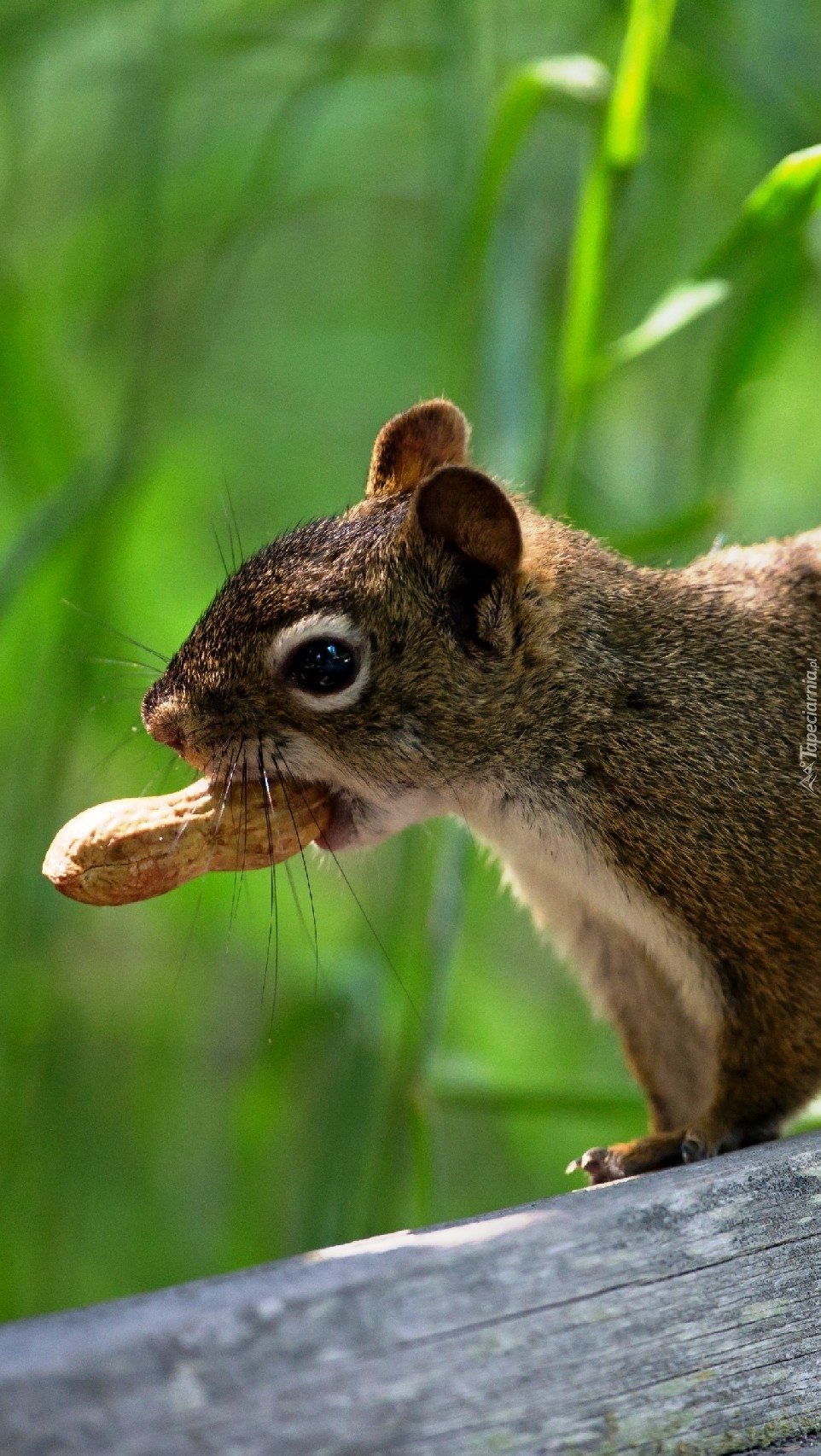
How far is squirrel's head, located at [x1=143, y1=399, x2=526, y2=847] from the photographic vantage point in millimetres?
1646

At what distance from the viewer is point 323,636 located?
1640 millimetres

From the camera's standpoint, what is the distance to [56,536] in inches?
82.0

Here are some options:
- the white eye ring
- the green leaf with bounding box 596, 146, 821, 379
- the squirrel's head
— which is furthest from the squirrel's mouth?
the green leaf with bounding box 596, 146, 821, 379

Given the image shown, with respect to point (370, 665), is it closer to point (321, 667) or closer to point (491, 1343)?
point (321, 667)

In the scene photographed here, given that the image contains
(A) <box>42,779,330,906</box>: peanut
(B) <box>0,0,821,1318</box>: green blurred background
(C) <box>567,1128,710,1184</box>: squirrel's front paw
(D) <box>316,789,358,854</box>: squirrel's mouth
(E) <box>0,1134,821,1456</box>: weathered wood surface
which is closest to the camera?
(E) <box>0,1134,821,1456</box>: weathered wood surface

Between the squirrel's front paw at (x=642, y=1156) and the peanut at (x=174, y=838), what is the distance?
0.45m

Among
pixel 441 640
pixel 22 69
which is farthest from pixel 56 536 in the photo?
pixel 22 69

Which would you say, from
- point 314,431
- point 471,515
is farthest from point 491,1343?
point 314,431

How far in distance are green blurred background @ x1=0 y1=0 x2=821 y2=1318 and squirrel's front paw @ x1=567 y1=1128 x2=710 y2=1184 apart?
0.61ft

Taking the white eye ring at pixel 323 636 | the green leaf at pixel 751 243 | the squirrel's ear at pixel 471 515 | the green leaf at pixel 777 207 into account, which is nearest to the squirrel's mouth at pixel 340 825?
the white eye ring at pixel 323 636

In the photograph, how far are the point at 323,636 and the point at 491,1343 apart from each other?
0.81m

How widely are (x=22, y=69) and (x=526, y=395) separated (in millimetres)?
976

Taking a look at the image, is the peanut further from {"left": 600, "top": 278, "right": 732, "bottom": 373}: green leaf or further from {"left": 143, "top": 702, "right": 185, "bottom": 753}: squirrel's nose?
{"left": 600, "top": 278, "right": 732, "bottom": 373}: green leaf

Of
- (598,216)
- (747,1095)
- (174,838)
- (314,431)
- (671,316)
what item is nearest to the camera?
(174,838)
